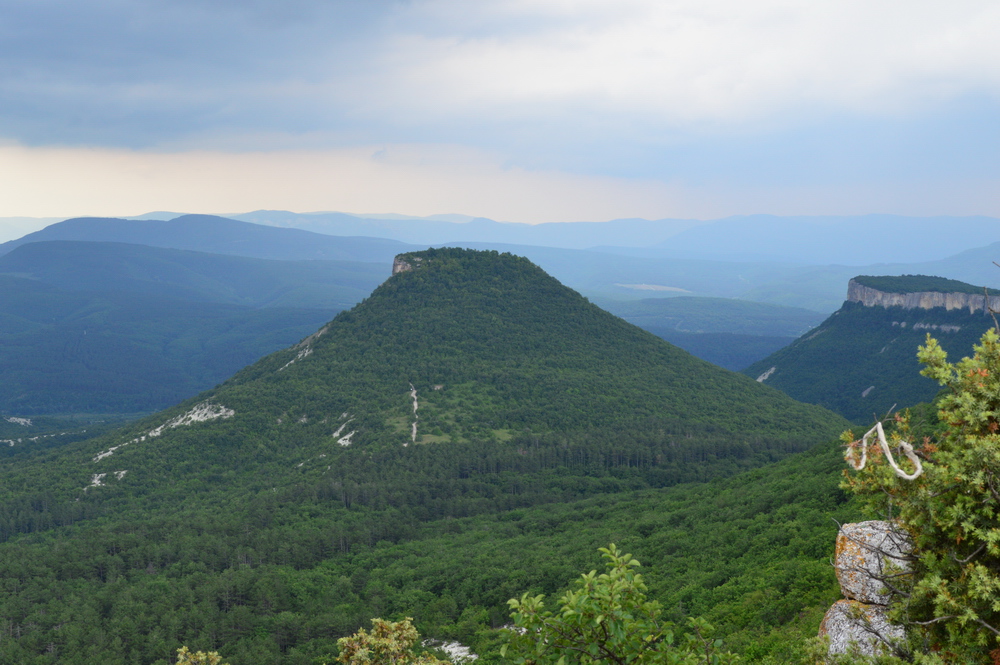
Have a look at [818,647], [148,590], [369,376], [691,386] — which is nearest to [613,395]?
[691,386]

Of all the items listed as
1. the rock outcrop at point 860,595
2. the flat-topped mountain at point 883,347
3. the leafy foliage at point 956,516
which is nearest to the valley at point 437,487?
the flat-topped mountain at point 883,347

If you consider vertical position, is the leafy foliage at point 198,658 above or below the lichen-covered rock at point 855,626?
below

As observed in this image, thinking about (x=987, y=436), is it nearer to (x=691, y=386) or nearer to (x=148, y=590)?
(x=148, y=590)

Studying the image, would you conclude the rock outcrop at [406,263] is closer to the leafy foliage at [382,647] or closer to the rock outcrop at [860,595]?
the leafy foliage at [382,647]

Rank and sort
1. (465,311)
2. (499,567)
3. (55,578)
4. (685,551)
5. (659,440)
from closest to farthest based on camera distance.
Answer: (685,551)
(499,567)
(55,578)
(659,440)
(465,311)

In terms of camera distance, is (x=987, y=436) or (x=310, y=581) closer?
(x=987, y=436)

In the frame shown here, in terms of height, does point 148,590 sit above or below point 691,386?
below
